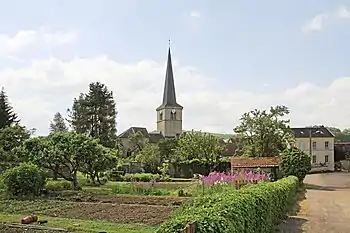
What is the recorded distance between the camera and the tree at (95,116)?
195ft

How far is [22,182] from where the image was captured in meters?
20.9

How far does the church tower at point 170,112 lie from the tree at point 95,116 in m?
27.4

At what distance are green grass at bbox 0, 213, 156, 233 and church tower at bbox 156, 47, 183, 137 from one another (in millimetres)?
73708

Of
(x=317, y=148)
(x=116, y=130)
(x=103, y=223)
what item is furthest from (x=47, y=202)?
(x=317, y=148)

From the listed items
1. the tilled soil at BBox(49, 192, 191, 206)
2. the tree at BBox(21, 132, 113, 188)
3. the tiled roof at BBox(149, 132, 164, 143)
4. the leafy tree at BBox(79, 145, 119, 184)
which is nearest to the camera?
the tilled soil at BBox(49, 192, 191, 206)

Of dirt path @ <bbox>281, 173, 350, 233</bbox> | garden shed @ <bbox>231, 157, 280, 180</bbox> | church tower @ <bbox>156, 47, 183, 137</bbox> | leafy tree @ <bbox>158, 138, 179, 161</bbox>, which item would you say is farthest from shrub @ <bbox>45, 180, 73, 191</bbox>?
church tower @ <bbox>156, 47, 183, 137</bbox>

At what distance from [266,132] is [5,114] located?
28126mm

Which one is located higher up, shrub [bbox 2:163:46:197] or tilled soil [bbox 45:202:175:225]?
shrub [bbox 2:163:46:197]

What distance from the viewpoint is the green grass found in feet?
38.0

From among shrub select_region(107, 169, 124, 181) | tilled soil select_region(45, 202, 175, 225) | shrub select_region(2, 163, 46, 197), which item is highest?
shrub select_region(2, 163, 46, 197)

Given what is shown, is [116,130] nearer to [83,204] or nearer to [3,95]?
[3,95]

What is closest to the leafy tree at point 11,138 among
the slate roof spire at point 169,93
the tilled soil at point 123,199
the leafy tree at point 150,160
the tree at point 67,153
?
the tree at point 67,153

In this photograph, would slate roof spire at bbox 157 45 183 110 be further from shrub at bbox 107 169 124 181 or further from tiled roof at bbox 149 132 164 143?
shrub at bbox 107 169 124 181

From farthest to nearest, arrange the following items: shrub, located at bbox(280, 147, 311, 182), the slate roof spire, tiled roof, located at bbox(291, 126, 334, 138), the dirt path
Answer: the slate roof spire
tiled roof, located at bbox(291, 126, 334, 138)
shrub, located at bbox(280, 147, 311, 182)
the dirt path
